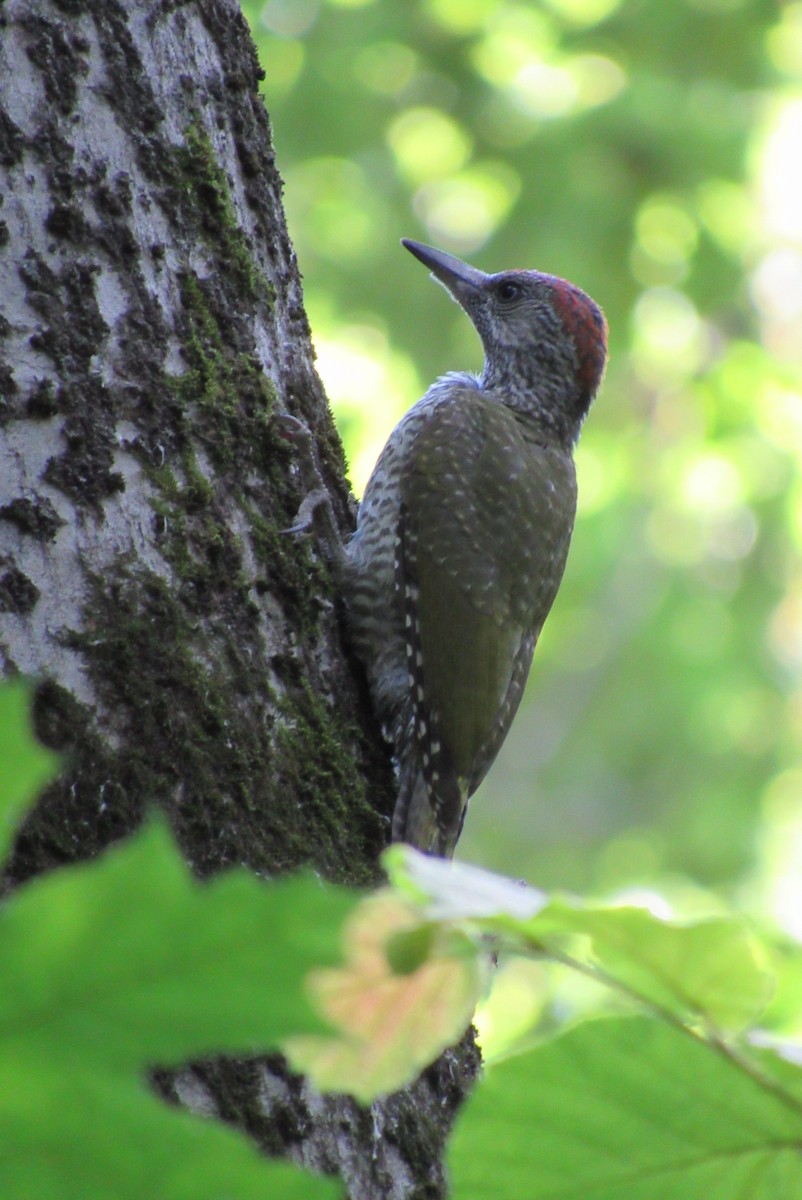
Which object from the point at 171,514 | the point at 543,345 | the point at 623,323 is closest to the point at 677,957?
the point at 171,514

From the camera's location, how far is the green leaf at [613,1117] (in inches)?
30.1

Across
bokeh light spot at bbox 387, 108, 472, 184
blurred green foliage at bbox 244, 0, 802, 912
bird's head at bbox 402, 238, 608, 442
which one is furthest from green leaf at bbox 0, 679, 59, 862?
bokeh light spot at bbox 387, 108, 472, 184

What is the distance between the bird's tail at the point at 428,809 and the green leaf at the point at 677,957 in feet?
6.00

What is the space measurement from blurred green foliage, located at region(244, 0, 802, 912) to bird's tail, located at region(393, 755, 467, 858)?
Result: 6.13m

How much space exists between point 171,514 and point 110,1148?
1488 millimetres

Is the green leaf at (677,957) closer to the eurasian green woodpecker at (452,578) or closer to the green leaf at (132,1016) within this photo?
the green leaf at (132,1016)

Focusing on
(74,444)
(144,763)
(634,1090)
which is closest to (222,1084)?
(144,763)

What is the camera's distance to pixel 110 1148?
1.76ft

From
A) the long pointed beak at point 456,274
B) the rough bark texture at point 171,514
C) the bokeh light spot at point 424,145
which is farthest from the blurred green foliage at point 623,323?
the rough bark texture at point 171,514

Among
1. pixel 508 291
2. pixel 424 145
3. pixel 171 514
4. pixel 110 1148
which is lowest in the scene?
pixel 110 1148

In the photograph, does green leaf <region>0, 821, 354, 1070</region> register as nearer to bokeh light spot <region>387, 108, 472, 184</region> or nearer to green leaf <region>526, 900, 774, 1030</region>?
green leaf <region>526, 900, 774, 1030</region>

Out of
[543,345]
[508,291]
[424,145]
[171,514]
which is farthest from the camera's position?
[424,145]

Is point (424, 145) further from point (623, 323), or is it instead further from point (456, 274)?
point (456, 274)

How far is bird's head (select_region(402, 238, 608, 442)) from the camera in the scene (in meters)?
4.29
